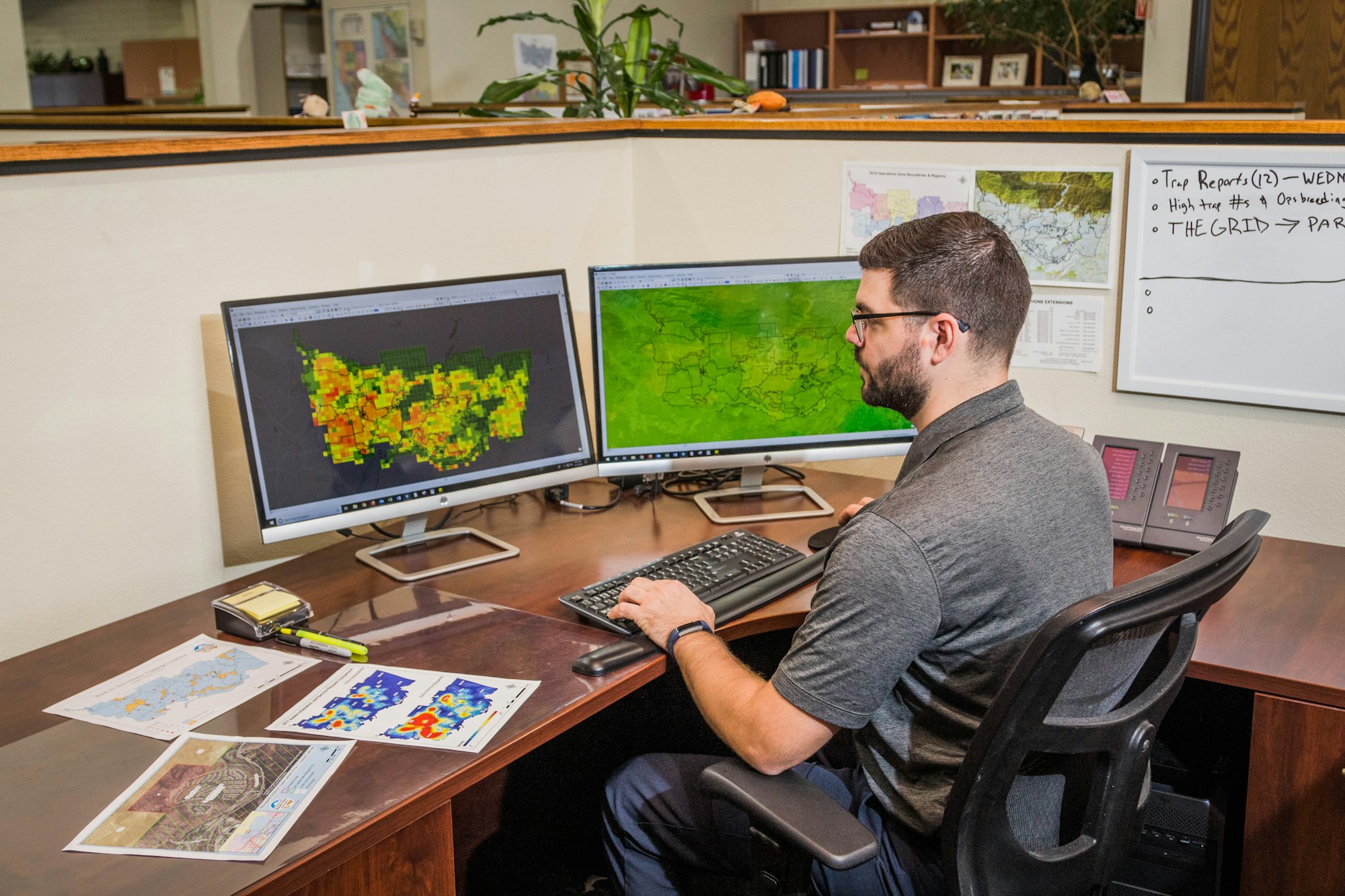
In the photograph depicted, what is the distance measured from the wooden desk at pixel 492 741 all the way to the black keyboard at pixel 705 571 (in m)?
0.04

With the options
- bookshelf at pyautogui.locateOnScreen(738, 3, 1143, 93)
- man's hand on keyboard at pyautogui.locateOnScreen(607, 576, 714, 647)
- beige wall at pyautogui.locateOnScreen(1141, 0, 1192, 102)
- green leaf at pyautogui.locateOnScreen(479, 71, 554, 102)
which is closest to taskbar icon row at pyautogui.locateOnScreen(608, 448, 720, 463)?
man's hand on keyboard at pyautogui.locateOnScreen(607, 576, 714, 647)

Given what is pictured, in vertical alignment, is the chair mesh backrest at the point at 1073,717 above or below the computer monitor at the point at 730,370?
below

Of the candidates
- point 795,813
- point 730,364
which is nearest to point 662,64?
point 730,364

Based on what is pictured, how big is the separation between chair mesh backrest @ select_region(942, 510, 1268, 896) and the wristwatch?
42cm

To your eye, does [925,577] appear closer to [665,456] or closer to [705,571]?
[705,571]

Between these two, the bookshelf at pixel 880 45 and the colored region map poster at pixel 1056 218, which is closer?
the colored region map poster at pixel 1056 218

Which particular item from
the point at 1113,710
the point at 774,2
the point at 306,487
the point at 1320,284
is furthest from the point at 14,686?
the point at 774,2

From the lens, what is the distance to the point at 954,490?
3.96 feet

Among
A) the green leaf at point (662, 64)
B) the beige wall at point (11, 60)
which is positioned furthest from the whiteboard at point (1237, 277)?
the beige wall at point (11, 60)

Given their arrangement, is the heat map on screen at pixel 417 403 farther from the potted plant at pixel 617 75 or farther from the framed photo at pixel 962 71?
the framed photo at pixel 962 71

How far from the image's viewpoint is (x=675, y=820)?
151cm

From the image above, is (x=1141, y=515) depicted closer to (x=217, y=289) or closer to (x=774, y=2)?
(x=217, y=289)

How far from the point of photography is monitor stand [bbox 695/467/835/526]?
202 centimetres

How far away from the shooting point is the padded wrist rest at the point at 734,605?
4.77 ft
